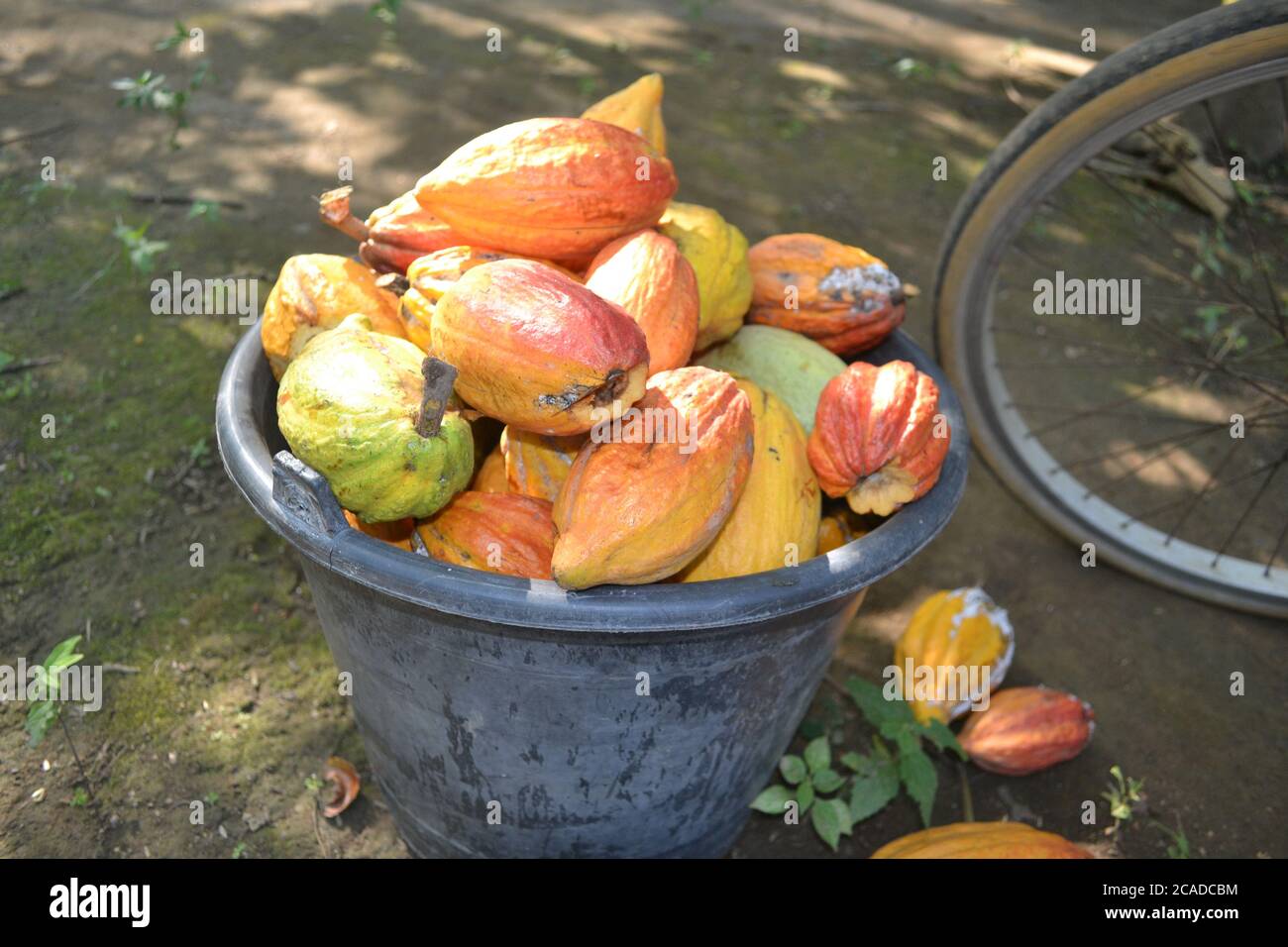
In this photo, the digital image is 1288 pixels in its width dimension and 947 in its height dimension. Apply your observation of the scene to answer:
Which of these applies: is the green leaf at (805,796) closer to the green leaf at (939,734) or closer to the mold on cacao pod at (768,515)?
the green leaf at (939,734)

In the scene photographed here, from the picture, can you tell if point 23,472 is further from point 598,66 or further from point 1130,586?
point 598,66

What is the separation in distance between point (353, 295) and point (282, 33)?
144 inches

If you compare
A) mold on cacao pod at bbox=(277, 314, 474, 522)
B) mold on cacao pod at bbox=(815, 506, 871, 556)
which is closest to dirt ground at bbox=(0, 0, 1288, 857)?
mold on cacao pod at bbox=(815, 506, 871, 556)

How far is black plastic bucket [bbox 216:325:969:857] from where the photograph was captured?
1198 millimetres

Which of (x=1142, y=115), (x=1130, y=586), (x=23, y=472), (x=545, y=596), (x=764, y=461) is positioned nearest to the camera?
(x=545, y=596)

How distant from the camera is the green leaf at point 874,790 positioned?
6.12 ft

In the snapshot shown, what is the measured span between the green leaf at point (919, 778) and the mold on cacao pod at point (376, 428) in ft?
3.40

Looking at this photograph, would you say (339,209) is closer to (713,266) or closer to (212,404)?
(713,266)

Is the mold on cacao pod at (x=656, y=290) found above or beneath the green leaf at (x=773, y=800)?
above

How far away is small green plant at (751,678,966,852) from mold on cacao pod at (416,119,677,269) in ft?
3.49

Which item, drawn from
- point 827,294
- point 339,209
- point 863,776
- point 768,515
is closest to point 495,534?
point 768,515

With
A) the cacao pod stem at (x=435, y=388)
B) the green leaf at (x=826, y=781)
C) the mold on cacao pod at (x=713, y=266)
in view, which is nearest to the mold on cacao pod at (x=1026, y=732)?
the green leaf at (x=826, y=781)
